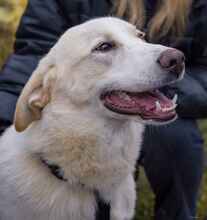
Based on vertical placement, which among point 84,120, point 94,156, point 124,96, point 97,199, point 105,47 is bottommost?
point 97,199

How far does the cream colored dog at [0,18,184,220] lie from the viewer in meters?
2.81

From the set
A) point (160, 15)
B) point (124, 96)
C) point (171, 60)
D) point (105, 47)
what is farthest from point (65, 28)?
point (171, 60)

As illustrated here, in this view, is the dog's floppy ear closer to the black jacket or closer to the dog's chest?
the dog's chest

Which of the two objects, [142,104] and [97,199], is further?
[97,199]

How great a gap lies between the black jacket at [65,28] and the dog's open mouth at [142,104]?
1.49ft

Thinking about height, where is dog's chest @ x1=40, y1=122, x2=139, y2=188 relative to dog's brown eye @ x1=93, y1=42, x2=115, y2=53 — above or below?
below

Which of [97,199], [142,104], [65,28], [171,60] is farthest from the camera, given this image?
[65,28]

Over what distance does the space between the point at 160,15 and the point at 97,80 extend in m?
0.62

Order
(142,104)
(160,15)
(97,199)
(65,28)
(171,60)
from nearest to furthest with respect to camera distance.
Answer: (171,60) → (142,104) → (97,199) → (160,15) → (65,28)

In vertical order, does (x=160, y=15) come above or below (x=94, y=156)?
above

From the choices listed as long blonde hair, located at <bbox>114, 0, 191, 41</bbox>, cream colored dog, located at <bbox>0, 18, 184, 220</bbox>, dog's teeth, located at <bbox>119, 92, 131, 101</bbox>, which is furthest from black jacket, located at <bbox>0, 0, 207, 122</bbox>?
dog's teeth, located at <bbox>119, 92, 131, 101</bbox>

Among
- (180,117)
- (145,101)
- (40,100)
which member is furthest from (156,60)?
(180,117)

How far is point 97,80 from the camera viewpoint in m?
2.86

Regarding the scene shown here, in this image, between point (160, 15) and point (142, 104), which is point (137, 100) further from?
point (160, 15)
